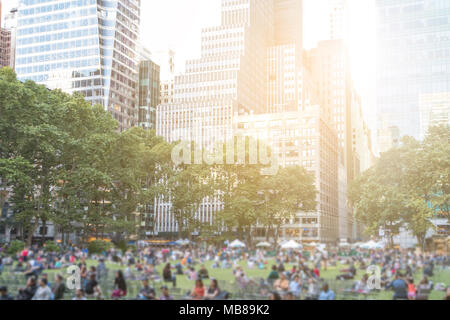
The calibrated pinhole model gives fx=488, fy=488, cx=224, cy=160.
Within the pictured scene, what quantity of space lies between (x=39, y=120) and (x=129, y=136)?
22.8 ft

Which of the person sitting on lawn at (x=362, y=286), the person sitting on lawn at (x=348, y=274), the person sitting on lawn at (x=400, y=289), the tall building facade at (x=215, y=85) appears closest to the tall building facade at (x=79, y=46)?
the tall building facade at (x=215, y=85)

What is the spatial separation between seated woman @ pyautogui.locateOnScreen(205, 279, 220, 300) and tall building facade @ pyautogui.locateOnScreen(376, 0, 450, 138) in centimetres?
1605

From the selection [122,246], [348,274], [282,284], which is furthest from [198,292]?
[122,246]

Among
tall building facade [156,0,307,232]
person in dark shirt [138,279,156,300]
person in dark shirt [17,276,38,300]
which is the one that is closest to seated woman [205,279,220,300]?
person in dark shirt [138,279,156,300]

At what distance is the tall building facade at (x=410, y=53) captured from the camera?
1033 inches

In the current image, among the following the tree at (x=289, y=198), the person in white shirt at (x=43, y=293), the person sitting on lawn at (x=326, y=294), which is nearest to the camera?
the person sitting on lawn at (x=326, y=294)

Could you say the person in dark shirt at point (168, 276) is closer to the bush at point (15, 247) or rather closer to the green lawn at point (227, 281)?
the green lawn at point (227, 281)

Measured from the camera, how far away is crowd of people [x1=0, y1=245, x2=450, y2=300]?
1697 cm

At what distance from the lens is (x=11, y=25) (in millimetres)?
88562

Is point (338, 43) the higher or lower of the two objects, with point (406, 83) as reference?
higher

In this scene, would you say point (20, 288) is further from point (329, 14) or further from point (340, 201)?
point (329, 14)

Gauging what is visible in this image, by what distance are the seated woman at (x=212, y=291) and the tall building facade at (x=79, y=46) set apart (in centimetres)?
5079

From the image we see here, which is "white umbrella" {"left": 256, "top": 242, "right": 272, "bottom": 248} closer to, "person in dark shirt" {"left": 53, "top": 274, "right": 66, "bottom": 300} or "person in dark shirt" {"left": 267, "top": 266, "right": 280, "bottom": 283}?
"person in dark shirt" {"left": 267, "top": 266, "right": 280, "bottom": 283}
